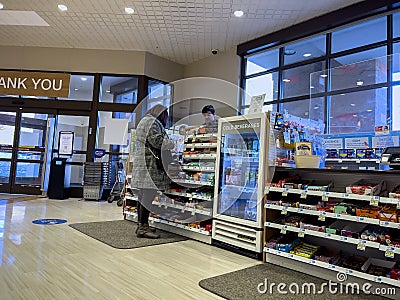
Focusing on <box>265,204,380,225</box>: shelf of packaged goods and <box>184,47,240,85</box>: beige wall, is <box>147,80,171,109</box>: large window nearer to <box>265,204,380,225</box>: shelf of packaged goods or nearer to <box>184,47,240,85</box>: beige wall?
<box>184,47,240,85</box>: beige wall

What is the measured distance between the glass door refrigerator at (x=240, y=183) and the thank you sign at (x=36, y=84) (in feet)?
17.9

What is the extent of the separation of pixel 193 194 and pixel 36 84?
19.1 ft

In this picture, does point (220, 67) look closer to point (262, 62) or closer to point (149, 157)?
point (262, 62)

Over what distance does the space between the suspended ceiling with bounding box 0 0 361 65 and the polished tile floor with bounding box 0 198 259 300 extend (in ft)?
13.1

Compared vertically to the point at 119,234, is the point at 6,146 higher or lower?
higher

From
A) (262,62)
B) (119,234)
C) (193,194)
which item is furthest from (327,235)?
(262,62)

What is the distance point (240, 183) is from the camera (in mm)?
3404

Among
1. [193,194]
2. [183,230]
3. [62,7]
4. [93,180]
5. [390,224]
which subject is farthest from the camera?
[93,180]

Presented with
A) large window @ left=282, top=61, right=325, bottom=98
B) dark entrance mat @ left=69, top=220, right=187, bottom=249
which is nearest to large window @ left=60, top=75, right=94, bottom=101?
dark entrance mat @ left=69, top=220, right=187, bottom=249

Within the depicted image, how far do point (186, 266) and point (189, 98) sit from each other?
614 cm

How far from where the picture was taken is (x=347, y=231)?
239cm

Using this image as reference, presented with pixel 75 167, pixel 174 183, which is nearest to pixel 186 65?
pixel 75 167

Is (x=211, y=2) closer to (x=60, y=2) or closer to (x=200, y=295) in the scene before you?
(x=60, y=2)

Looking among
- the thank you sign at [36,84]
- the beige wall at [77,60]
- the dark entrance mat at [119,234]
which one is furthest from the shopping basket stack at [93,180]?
the dark entrance mat at [119,234]
